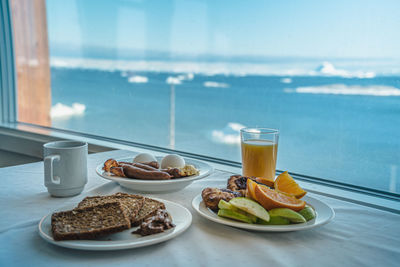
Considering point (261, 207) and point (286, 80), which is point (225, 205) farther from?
point (286, 80)

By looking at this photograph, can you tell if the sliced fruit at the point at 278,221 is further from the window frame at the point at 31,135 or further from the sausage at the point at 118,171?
the window frame at the point at 31,135

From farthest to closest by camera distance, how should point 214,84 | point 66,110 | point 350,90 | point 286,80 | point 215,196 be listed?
point 66,110 < point 214,84 < point 286,80 < point 350,90 < point 215,196

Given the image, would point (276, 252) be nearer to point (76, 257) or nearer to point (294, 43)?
point (76, 257)

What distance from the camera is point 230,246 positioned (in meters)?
0.62

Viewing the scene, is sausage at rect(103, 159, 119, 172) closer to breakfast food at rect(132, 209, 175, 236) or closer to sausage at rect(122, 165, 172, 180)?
sausage at rect(122, 165, 172, 180)

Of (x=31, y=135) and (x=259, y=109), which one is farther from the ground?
(x=259, y=109)

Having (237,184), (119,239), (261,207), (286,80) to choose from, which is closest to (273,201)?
(261,207)

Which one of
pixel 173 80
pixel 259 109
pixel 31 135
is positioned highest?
pixel 173 80

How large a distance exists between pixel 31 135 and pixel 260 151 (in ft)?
5.27

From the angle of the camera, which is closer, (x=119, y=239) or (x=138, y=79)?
(x=119, y=239)

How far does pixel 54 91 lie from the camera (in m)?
2.47

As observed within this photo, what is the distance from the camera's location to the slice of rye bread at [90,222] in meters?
0.59

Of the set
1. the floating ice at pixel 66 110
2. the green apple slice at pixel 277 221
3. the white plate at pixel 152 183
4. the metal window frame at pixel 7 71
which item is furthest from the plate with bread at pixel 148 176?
the metal window frame at pixel 7 71

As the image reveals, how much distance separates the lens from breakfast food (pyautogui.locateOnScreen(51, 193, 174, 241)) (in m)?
0.60
